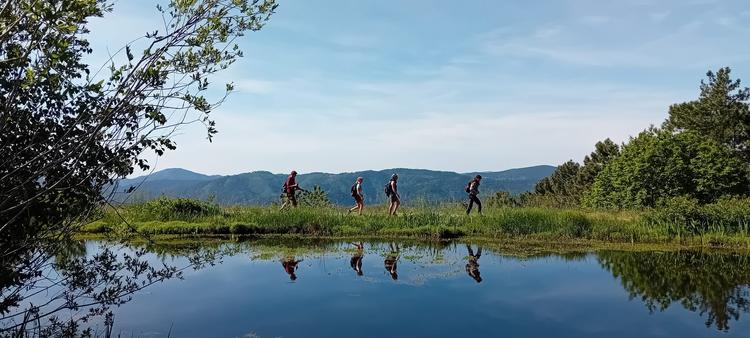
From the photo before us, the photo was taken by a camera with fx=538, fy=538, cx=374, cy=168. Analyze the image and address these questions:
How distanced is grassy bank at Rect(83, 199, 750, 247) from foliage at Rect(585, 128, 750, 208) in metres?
9.89

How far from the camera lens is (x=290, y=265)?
15484 mm

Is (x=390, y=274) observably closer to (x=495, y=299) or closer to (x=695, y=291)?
(x=495, y=299)

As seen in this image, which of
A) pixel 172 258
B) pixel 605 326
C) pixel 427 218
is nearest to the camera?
pixel 605 326

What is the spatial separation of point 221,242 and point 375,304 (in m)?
10.3

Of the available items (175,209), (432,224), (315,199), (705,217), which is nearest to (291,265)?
(432,224)

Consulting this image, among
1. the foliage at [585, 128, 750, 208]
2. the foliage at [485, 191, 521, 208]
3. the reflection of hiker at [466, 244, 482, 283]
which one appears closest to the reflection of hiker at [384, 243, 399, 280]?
the reflection of hiker at [466, 244, 482, 283]

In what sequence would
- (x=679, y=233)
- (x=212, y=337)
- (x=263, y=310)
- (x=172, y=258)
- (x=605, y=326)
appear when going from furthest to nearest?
(x=679, y=233) < (x=172, y=258) < (x=263, y=310) < (x=605, y=326) < (x=212, y=337)

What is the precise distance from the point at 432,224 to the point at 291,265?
27.3ft

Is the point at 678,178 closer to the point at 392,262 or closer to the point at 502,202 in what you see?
→ the point at 502,202

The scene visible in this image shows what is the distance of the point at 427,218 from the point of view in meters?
22.8

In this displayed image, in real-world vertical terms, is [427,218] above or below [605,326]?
above

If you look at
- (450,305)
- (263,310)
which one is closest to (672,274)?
(450,305)

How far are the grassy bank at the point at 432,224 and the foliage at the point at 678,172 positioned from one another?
989cm

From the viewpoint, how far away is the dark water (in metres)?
9.40
